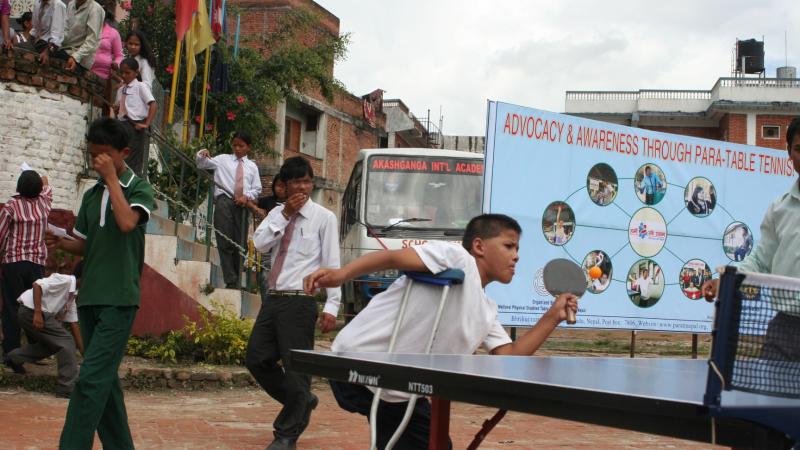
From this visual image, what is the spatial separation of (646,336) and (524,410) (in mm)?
15923

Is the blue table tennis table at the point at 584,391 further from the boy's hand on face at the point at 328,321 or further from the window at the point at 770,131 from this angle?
the window at the point at 770,131

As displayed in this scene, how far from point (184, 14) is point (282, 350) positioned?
34.4ft

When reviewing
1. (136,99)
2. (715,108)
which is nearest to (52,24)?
(136,99)

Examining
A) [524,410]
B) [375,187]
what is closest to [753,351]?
[524,410]

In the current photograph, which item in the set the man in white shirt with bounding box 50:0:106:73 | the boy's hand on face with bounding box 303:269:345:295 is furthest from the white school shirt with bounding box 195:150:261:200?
the boy's hand on face with bounding box 303:269:345:295

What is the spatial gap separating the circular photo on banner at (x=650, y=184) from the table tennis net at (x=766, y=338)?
8268 millimetres

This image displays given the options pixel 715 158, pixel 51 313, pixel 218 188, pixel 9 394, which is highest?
pixel 715 158

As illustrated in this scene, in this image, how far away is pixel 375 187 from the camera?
14.1m

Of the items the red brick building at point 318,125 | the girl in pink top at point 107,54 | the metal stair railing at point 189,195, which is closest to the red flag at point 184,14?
the girl in pink top at point 107,54

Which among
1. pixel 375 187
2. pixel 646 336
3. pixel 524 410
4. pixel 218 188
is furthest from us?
pixel 646 336

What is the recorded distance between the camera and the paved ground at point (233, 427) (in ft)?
20.1

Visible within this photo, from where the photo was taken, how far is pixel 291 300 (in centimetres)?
564

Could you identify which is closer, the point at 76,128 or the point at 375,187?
the point at 76,128

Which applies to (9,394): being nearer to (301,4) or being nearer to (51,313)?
(51,313)
